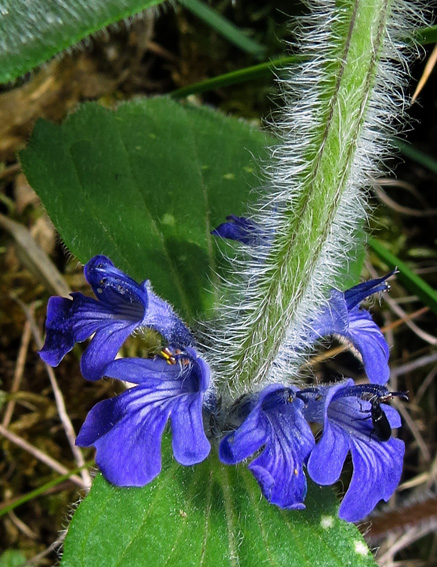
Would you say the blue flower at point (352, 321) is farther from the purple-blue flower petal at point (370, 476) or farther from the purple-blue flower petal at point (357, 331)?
the purple-blue flower petal at point (370, 476)

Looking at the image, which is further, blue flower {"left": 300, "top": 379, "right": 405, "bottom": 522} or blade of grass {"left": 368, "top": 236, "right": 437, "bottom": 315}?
blade of grass {"left": 368, "top": 236, "right": 437, "bottom": 315}

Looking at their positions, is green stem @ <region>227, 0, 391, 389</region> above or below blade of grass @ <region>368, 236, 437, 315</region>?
above

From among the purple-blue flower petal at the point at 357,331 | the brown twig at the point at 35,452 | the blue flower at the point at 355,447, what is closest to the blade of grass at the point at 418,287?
the purple-blue flower petal at the point at 357,331

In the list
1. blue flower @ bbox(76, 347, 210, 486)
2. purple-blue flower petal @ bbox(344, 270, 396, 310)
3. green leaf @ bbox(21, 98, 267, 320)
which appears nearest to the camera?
blue flower @ bbox(76, 347, 210, 486)

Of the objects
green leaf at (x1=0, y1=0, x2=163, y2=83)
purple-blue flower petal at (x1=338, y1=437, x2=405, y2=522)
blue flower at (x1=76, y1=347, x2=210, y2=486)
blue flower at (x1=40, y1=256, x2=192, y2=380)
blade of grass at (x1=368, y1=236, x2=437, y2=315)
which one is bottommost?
blade of grass at (x1=368, y1=236, x2=437, y2=315)

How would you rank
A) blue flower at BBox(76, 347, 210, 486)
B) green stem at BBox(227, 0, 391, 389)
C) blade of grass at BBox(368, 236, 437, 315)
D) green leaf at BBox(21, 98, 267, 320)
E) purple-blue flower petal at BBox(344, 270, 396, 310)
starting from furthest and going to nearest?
blade of grass at BBox(368, 236, 437, 315), green leaf at BBox(21, 98, 267, 320), purple-blue flower petal at BBox(344, 270, 396, 310), blue flower at BBox(76, 347, 210, 486), green stem at BBox(227, 0, 391, 389)

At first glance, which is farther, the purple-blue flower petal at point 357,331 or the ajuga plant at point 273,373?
the purple-blue flower petal at point 357,331

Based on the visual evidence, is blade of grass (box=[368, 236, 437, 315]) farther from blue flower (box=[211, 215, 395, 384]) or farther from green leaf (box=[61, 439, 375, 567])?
green leaf (box=[61, 439, 375, 567])

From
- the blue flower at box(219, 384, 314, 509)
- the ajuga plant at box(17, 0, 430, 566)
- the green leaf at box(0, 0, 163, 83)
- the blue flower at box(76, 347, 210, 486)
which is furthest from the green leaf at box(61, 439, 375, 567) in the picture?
the green leaf at box(0, 0, 163, 83)
